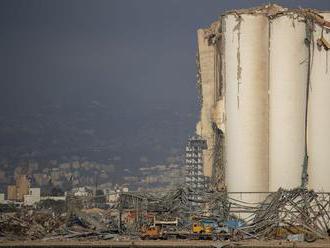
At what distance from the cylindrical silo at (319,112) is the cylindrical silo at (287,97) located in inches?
33.5

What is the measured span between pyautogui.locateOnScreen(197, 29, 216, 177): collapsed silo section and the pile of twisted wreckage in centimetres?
688

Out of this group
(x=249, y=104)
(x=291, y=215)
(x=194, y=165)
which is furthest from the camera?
(x=194, y=165)

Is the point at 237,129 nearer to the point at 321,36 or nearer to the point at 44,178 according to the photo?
the point at 321,36

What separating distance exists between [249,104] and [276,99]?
1678 millimetres

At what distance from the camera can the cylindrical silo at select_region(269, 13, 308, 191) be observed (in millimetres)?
55656

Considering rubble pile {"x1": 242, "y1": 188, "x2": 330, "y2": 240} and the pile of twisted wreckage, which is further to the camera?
the pile of twisted wreckage

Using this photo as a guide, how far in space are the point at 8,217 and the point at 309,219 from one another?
61.4 feet

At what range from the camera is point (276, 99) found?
Result: 2206 inches

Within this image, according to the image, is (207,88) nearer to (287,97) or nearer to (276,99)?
(276,99)

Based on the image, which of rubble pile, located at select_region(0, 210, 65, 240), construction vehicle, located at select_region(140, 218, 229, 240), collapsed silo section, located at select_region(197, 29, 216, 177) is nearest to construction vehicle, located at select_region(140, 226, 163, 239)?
construction vehicle, located at select_region(140, 218, 229, 240)

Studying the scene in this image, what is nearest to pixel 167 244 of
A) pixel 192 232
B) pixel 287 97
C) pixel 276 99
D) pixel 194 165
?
pixel 192 232

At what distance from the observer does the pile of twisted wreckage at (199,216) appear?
53.1 meters

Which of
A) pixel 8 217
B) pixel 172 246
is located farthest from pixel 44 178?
pixel 172 246

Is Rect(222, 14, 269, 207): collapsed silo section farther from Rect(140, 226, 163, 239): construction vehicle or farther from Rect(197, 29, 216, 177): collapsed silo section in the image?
Rect(197, 29, 216, 177): collapsed silo section
